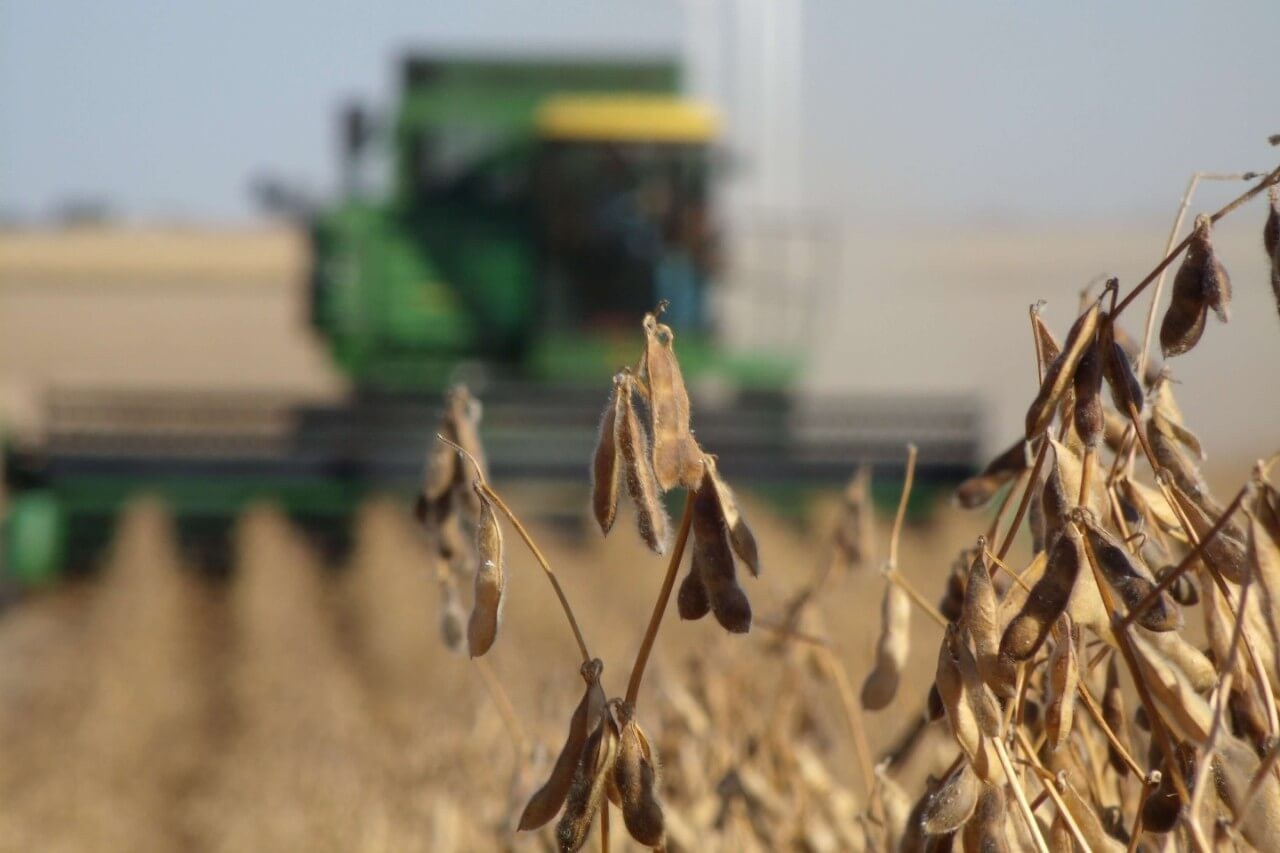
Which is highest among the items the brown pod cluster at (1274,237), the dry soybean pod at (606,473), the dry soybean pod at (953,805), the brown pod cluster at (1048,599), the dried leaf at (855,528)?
the brown pod cluster at (1274,237)

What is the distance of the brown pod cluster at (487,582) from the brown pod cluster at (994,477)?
482 millimetres

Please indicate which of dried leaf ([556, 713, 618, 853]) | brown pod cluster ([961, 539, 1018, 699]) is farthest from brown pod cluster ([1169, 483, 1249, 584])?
dried leaf ([556, 713, 618, 853])

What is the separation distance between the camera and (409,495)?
33.5ft

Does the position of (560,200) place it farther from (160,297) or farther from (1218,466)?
(160,297)

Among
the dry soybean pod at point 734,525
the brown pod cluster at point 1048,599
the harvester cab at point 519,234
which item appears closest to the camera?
the brown pod cluster at point 1048,599

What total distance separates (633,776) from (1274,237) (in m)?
0.64

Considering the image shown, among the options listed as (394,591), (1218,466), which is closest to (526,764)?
(394,591)

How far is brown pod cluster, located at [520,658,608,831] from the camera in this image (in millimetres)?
1271

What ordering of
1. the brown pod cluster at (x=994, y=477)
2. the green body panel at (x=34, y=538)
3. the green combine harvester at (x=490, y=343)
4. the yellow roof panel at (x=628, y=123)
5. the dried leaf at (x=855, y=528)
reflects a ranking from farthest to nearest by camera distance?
the yellow roof panel at (x=628, y=123) < the green combine harvester at (x=490, y=343) < the green body panel at (x=34, y=538) < the dried leaf at (x=855, y=528) < the brown pod cluster at (x=994, y=477)

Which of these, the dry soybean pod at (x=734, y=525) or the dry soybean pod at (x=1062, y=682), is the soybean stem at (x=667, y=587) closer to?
the dry soybean pod at (x=734, y=525)

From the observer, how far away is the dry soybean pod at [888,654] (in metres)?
1.55

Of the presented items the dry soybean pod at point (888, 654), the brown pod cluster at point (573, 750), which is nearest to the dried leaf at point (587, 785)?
the brown pod cluster at point (573, 750)

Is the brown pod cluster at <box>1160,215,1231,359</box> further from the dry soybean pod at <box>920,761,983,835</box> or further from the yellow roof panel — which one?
the yellow roof panel

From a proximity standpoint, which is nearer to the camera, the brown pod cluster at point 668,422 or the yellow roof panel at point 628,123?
the brown pod cluster at point 668,422
